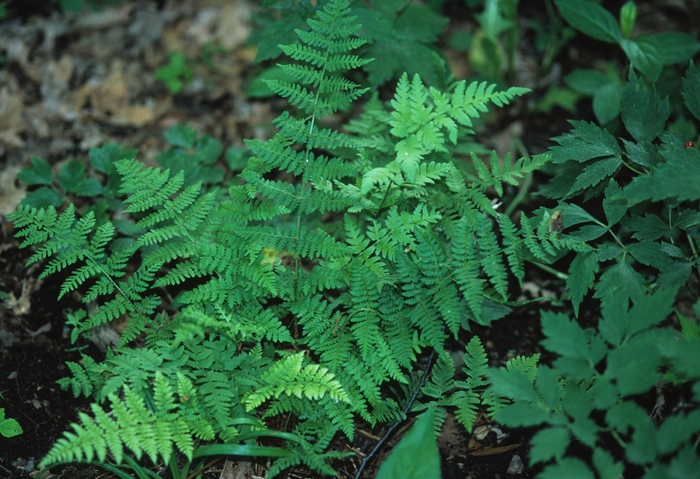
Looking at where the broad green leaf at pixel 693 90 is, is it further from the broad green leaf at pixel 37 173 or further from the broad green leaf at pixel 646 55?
the broad green leaf at pixel 37 173

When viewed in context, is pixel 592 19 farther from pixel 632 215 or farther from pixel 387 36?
pixel 632 215

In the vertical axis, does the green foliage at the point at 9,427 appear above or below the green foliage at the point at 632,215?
below

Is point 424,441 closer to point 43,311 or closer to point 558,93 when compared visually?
point 43,311

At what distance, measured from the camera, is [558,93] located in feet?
13.6

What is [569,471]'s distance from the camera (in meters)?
1.94

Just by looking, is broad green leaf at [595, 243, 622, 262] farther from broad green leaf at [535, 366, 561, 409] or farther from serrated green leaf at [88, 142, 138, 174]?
serrated green leaf at [88, 142, 138, 174]

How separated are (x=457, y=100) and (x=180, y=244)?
4.62 ft

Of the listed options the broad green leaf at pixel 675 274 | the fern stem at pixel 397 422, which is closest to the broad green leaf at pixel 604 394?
the broad green leaf at pixel 675 274

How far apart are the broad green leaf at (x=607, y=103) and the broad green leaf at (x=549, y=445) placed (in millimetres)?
1981

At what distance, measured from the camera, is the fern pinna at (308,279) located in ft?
7.79

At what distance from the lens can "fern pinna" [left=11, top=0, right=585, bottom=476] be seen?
2.37m

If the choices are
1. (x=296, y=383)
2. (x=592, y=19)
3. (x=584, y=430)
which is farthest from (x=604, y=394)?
(x=592, y=19)

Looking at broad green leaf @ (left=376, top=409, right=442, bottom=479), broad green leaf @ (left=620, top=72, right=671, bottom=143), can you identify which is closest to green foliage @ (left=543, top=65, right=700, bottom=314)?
broad green leaf @ (left=620, top=72, right=671, bottom=143)

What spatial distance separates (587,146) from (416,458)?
1.61 meters
